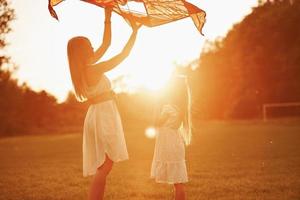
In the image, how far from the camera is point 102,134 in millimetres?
6031

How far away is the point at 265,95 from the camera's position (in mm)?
58281

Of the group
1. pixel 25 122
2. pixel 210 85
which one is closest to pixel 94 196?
pixel 25 122

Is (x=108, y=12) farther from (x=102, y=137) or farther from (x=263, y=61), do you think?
(x=263, y=61)

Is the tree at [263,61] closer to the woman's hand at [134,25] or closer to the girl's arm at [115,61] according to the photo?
the woman's hand at [134,25]

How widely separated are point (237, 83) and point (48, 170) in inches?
2037

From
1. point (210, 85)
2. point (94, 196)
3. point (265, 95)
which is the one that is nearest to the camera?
point (94, 196)

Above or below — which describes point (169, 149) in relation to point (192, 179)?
above

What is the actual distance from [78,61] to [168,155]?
2256 mm

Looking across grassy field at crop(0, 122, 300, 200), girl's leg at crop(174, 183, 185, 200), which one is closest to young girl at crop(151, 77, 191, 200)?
girl's leg at crop(174, 183, 185, 200)

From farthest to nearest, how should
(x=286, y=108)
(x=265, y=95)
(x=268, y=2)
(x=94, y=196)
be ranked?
(x=268, y=2) < (x=265, y=95) < (x=286, y=108) < (x=94, y=196)

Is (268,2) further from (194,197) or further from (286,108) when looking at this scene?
(194,197)

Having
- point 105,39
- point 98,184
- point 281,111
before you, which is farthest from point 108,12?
point 281,111

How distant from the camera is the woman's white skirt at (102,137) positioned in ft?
19.7

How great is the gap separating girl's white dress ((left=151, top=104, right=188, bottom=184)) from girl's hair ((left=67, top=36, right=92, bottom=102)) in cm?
189
